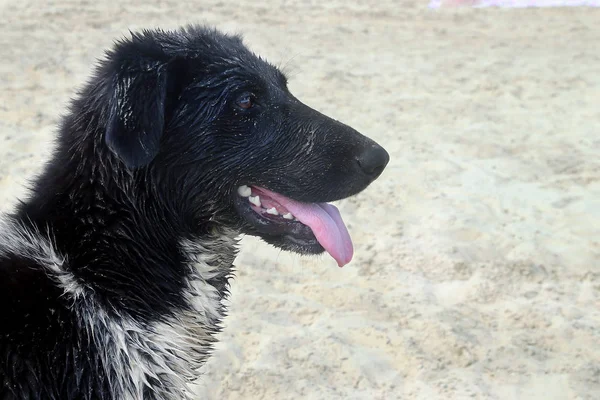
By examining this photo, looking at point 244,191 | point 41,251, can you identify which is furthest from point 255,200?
point 41,251

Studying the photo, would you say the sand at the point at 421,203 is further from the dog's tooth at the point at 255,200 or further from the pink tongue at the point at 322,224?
the dog's tooth at the point at 255,200

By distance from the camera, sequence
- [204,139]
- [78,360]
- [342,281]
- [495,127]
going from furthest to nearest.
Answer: [495,127], [342,281], [204,139], [78,360]

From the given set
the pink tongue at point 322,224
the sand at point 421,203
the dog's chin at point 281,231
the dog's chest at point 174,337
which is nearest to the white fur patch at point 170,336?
the dog's chest at point 174,337

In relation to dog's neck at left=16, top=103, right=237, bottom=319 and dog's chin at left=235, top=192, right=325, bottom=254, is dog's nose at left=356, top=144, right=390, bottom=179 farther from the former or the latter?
dog's neck at left=16, top=103, right=237, bottom=319

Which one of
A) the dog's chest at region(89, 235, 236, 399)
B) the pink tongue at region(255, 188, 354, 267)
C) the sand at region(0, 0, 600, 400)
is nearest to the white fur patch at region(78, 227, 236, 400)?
the dog's chest at region(89, 235, 236, 399)

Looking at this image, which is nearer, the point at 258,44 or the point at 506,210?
the point at 506,210

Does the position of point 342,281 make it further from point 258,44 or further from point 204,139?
point 258,44

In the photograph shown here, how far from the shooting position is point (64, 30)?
24.1 feet

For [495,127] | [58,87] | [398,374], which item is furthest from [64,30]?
[398,374]

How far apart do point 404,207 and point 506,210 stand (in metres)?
0.65

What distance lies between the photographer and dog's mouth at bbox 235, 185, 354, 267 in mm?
2398

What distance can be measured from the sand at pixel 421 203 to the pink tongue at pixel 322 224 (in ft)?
2.84

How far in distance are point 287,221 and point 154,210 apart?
49cm

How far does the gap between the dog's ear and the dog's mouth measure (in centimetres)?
41
